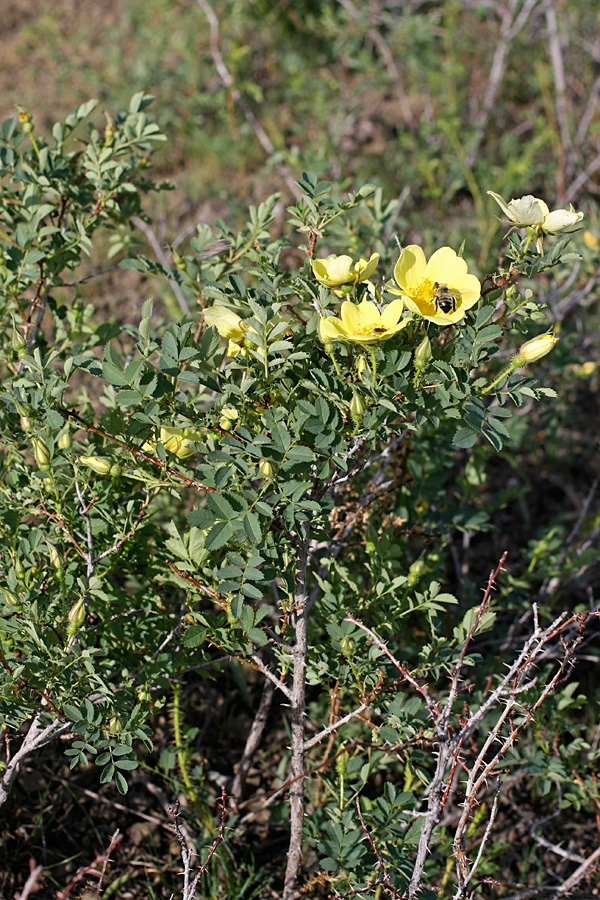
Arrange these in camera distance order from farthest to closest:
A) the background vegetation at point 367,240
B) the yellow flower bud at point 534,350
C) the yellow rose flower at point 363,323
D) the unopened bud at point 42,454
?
the background vegetation at point 367,240
the unopened bud at point 42,454
the yellow flower bud at point 534,350
the yellow rose flower at point 363,323

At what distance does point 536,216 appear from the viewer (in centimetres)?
128

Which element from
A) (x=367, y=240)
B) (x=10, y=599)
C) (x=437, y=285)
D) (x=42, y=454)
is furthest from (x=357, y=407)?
(x=367, y=240)

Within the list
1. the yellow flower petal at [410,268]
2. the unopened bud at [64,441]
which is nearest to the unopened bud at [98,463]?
the unopened bud at [64,441]

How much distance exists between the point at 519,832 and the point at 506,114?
414cm

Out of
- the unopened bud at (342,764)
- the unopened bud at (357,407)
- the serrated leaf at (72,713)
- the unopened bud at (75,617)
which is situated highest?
the unopened bud at (357,407)

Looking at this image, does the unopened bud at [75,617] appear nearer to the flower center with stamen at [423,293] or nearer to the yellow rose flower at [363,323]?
the yellow rose flower at [363,323]

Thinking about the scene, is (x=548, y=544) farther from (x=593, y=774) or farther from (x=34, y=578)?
(x=34, y=578)

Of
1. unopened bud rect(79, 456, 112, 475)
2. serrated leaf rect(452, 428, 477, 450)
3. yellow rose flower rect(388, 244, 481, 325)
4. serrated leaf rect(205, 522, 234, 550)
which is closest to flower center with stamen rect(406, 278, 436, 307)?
yellow rose flower rect(388, 244, 481, 325)

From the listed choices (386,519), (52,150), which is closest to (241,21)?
(52,150)

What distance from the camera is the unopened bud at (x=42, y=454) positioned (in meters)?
1.41

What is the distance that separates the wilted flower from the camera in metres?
1.27

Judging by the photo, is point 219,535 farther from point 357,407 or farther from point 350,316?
point 350,316

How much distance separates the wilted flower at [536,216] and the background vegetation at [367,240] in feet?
1.49

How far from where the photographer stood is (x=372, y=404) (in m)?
1.29
